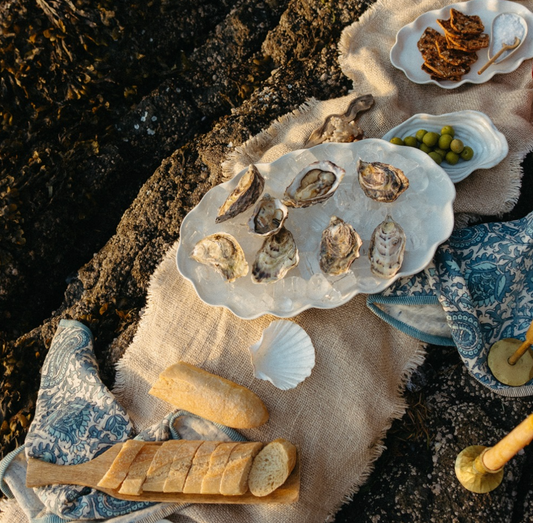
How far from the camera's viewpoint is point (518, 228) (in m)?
2.27

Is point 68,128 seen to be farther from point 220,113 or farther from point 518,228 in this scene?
point 518,228

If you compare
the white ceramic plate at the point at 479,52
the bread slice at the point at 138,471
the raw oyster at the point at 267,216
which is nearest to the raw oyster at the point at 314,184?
the raw oyster at the point at 267,216

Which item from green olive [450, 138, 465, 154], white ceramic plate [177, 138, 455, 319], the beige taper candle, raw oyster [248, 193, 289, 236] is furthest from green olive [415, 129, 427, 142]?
the beige taper candle

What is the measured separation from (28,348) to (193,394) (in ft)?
3.63

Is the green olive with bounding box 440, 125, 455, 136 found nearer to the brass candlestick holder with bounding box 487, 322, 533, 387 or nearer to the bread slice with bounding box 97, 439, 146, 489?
the brass candlestick holder with bounding box 487, 322, 533, 387

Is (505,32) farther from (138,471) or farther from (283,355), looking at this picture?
(138,471)

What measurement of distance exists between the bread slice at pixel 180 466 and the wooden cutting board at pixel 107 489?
8 centimetres

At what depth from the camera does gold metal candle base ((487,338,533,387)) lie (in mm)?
2121

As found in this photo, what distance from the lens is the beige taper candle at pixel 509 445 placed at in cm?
144

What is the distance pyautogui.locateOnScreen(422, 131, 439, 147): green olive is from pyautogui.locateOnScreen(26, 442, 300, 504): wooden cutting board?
1536mm

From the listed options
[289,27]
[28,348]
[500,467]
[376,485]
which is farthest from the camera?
[289,27]

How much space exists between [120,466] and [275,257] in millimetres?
1039

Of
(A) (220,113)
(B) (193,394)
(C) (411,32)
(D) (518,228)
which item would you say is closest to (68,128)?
(A) (220,113)

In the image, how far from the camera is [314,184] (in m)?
2.11
